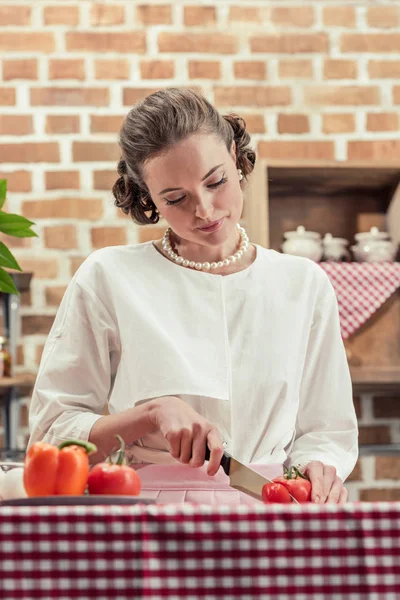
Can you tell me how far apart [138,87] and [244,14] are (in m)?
0.51

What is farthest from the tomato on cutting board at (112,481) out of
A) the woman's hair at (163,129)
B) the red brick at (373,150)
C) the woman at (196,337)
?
the red brick at (373,150)

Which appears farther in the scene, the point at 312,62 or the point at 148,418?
the point at 312,62

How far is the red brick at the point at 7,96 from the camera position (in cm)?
327

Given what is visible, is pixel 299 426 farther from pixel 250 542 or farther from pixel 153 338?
pixel 250 542

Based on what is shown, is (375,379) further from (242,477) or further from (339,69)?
(242,477)

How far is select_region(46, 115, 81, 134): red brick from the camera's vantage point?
3.28 meters

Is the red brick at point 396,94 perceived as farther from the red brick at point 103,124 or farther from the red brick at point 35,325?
the red brick at point 35,325

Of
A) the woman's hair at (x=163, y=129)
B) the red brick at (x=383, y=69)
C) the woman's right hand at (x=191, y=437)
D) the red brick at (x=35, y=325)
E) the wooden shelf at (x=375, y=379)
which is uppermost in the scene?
the red brick at (x=383, y=69)

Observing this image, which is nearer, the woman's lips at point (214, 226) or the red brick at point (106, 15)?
the woman's lips at point (214, 226)

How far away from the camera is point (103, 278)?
1659mm

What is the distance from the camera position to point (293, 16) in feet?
11.1

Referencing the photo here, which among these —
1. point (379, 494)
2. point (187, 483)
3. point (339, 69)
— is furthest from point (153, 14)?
point (187, 483)

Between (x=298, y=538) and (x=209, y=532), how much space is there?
0.29 feet

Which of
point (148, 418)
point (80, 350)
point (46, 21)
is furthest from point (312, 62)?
point (148, 418)
